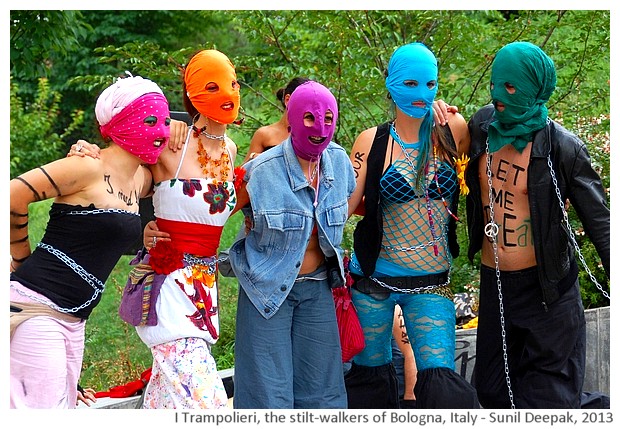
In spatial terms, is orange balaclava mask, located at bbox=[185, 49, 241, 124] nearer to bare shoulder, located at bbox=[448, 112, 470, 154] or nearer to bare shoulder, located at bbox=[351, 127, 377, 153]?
bare shoulder, located at bbox=[351, 127, 377, 153]

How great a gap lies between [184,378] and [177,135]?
1257 mm

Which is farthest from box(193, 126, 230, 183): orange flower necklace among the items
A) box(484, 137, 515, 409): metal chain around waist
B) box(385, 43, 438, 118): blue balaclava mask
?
box(484, 137, 515, 409): metal chain around waist

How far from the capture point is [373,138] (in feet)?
16.9

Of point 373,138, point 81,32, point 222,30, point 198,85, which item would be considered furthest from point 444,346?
point 222,30

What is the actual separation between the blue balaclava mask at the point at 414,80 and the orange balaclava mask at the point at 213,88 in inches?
35.1

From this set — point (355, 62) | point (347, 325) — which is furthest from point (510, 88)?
point (355, 62)

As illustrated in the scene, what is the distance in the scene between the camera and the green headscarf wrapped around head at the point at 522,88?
4.83 m

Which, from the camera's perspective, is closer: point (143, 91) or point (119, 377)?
point (143, 91)

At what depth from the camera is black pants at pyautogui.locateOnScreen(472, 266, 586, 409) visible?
4.97m

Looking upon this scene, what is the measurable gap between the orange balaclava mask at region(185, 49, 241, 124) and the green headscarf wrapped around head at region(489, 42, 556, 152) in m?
1.44

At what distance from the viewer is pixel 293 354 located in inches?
193

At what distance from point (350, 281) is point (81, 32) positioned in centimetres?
581

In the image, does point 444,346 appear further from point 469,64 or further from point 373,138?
point 469,64
